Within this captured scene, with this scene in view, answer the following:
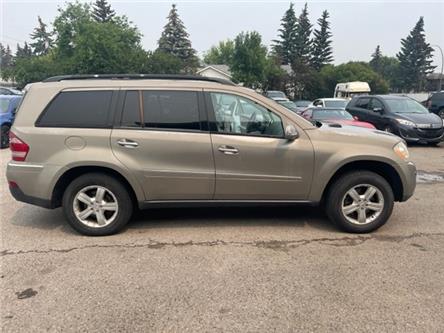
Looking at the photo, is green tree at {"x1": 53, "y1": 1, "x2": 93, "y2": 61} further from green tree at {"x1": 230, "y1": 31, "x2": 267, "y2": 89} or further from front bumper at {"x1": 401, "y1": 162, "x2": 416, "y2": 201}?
front bumper at {"x1": 401, "y1": 162, "x2": 416, "y2": 201}

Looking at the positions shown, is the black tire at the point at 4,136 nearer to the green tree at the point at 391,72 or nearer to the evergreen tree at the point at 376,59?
the green tree at the point at 391,72

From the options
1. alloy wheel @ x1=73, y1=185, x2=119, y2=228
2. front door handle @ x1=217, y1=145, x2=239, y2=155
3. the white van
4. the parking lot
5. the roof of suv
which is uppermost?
the white van

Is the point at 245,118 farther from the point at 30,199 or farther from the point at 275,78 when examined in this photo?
the point at 275,78

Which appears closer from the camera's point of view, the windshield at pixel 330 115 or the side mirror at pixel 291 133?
the side mirror at pixel 291 133

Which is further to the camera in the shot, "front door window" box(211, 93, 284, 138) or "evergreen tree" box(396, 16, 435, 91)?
"evergreen tree" box(396, 16, 435, 91)

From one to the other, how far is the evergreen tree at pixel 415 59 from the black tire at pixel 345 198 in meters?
79.9

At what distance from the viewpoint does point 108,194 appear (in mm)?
4508

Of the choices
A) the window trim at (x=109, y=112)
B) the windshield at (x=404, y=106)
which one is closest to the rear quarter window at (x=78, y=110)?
the window trim at (x=109, y=112)

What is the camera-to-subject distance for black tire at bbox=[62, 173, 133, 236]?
444 centimetres

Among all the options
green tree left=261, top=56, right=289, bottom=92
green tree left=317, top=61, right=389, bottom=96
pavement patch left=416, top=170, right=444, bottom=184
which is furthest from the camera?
green tree left=317, top=61, right=389, bottom=96

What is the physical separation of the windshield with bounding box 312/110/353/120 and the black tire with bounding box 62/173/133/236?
8.85 meters

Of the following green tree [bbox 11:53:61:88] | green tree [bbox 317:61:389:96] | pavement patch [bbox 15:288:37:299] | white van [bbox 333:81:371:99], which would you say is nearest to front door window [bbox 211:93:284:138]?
pavement patch [bbox 15:288:37:299]

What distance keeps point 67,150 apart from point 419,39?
82510 millimetres

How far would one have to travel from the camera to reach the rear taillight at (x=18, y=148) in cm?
440
